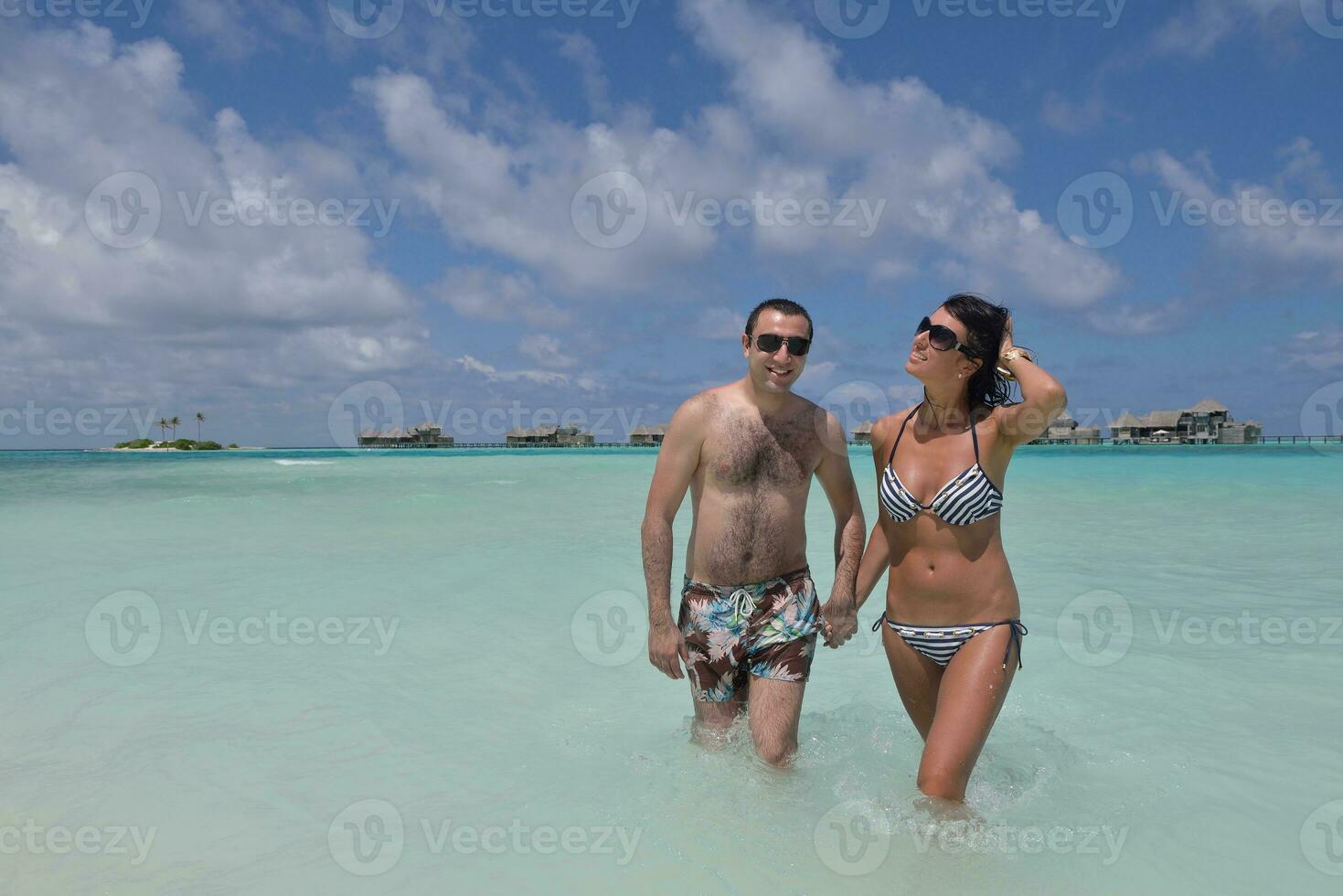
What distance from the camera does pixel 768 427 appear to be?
339 centimetres

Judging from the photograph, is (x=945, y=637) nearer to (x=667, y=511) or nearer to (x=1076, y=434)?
(x=667, y=511)

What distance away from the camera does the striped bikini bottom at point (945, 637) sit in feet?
9.35


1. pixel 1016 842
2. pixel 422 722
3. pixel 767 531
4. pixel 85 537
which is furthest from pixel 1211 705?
pixel 85 537

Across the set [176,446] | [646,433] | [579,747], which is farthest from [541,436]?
[579,747]

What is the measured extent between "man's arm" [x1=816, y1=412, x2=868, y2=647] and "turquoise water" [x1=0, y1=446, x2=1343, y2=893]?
2.41 feet

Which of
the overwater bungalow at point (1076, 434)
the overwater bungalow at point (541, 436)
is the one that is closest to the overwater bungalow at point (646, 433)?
the overwater bungalow at point (541, 436)

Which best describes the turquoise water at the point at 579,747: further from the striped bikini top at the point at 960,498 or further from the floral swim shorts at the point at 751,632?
the striped bikini top at the point at 960,498

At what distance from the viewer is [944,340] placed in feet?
9.21

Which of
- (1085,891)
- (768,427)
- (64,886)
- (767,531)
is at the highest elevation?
(768,427)

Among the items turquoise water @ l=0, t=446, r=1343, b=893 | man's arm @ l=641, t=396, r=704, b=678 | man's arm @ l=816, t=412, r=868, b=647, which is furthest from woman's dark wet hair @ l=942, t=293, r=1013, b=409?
turquoise water @ l=0, t=446, r=1343, b=893

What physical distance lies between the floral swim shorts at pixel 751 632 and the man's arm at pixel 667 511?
13cm

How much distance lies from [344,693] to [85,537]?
934 cm

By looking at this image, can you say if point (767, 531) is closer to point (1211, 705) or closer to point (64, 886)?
point (64, 886)

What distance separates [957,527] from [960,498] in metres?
0.13
